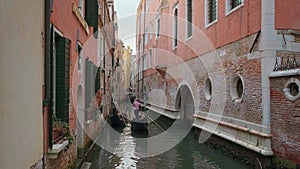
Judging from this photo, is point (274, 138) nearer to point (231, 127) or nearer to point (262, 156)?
point (262, 156)

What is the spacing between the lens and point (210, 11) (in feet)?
33.2

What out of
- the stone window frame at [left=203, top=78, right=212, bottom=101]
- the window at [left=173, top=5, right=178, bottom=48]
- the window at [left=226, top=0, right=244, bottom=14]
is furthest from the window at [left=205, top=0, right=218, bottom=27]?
the window at [left=173, top=5, right=178, bottom=48]

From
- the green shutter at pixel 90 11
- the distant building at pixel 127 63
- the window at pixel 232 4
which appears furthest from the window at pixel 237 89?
the distant building at pixel 127 63

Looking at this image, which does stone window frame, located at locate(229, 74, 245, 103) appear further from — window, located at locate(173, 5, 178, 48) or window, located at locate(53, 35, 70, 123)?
window, located at locate(173, 5, 178, 48)

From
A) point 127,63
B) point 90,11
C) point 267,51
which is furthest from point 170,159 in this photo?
point 127,63

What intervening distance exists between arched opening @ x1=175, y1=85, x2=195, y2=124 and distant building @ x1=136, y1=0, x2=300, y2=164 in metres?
1.65

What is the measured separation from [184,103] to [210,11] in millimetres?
5693

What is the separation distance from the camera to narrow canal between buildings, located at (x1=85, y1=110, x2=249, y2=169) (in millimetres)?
7664

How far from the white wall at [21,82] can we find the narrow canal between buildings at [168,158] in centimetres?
477

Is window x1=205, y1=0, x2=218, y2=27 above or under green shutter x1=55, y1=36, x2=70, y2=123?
above

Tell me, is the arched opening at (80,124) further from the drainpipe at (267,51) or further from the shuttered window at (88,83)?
the drainpipe at (267,51)

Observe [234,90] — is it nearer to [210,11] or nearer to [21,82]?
[210,11]

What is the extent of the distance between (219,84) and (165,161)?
274 centimetres

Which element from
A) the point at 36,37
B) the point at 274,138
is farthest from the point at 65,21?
the point at 274,138
